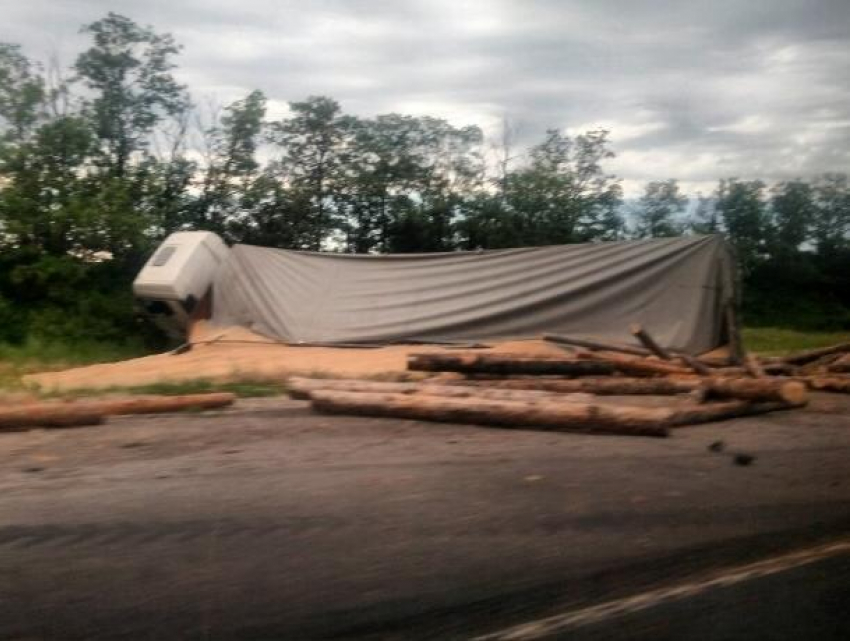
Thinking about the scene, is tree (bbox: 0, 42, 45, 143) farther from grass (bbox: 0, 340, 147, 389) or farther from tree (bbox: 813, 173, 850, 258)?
tree (bbox: 813, 173, 850, 258)

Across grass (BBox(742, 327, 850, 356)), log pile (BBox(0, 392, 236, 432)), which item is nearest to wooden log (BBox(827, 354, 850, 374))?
grass (BBox(742, 327, 850, 356))

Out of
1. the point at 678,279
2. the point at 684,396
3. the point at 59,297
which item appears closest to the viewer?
the point at 684,396

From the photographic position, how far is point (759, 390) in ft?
30.6

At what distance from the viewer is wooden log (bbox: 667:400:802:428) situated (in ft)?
28.3

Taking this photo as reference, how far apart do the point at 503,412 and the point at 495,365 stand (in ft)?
7.94

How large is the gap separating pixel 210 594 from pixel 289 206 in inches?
817

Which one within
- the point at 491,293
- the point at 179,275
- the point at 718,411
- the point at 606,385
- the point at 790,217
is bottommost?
the point at 718,411

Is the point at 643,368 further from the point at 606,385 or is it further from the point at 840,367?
the point at 840,367

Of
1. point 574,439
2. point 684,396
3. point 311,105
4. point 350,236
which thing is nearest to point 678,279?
point 684,396

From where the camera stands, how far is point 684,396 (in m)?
10.2

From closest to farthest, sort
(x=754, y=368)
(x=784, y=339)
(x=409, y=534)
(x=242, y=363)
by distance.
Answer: (x=409, y=534)
(x=754, y=368)
(x=242, y=363)
(x=784, y=339)

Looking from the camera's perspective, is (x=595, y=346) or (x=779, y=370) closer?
(x=779, y=370)

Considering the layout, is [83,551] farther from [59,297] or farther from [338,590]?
[59,297]

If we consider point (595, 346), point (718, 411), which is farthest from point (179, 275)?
point (718, 411)
